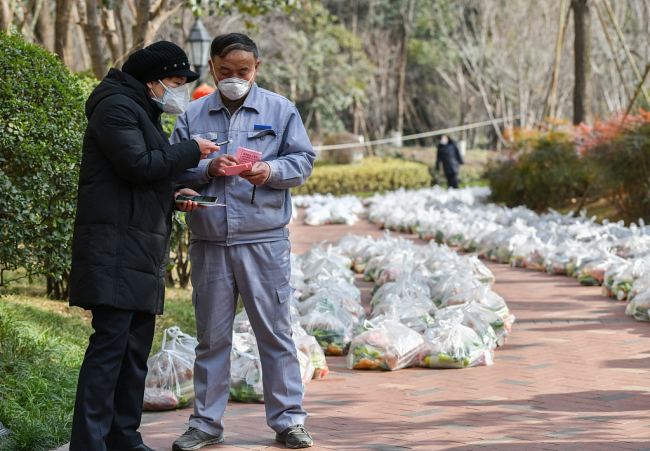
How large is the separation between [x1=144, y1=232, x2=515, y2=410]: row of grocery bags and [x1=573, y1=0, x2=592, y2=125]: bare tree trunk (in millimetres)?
10668

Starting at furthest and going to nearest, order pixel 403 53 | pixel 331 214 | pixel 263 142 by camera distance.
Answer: pixel 403 53 → pixel 331 214 → pixel 263 142

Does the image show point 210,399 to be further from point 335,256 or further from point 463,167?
point 463,167

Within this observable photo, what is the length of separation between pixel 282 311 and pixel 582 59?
15.4 meters

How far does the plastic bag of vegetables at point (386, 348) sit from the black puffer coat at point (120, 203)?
7.81 feet

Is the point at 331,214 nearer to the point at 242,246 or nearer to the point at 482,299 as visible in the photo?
the point at 482,299

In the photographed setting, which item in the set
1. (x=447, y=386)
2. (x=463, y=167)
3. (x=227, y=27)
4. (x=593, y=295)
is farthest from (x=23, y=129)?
(x=463, y=167)

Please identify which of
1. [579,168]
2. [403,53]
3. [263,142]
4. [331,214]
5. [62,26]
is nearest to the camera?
[263,142]

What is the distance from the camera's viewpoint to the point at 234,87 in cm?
371

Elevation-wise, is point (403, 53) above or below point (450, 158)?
above

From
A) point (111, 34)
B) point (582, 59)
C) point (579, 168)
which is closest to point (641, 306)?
point (111, 34)

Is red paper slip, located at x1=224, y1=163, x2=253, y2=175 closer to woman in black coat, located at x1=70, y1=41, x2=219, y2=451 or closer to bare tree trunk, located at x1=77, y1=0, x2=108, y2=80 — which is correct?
woman in black coat, located at x1=70, y1=41, x2=219, y2=451

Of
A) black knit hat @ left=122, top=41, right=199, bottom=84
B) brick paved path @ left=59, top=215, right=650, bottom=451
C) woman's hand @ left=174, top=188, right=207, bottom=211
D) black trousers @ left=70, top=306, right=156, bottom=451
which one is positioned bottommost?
brick paved path @ left=59, top=215, right=650, bottom=451

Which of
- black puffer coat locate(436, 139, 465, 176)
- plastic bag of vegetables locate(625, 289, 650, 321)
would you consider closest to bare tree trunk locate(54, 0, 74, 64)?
plastic bag of vegetables locate(625, 289, 650, 321)

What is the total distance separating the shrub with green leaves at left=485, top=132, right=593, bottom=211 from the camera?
14711 mm
